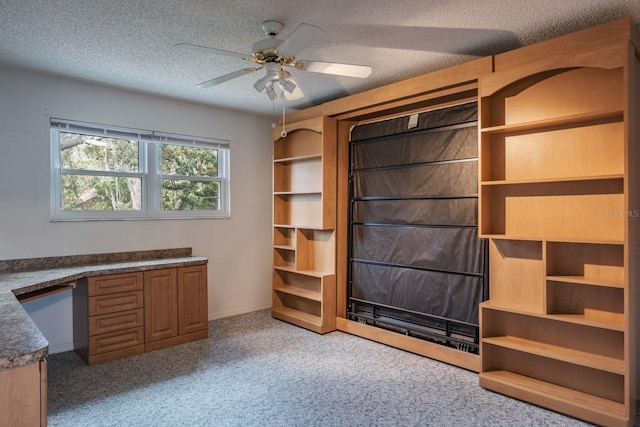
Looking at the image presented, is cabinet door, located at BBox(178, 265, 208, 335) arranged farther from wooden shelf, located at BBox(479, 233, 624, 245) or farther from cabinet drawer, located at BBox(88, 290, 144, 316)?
wooden shelf, located at BBox(479, 233, 624, 245)

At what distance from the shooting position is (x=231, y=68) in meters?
3.24

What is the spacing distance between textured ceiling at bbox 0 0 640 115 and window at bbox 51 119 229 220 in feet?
2.11

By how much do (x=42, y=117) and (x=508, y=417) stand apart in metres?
4.27

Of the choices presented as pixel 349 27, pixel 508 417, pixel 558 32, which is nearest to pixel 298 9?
pixel 349 27

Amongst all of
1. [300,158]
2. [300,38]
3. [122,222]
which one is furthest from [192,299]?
[300,38]

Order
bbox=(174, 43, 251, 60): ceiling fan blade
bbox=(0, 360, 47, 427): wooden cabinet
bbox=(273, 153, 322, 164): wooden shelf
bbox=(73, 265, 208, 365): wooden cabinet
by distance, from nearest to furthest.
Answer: bbox=(0, 360, 47, 427): wooden cabinet < bbox=(174, 43, 251, 60): ceiling fan blade < bbox=(73, 265, 208, 365): wooden cabinet < bbox=(273, 153, 322, 164): wooden shelf

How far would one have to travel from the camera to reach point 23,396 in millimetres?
1312

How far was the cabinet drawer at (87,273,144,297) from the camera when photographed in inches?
128

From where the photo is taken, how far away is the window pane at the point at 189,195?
4.27m

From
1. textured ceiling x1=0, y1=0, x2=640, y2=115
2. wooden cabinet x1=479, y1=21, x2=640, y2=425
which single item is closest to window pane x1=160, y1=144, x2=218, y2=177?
textured ceiling x1=0, y1=0, x2=640, y2=115

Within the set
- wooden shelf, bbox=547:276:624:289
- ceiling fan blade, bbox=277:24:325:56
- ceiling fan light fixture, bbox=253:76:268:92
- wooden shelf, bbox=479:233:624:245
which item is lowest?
wooden shelf, bbox=547:276:624:289

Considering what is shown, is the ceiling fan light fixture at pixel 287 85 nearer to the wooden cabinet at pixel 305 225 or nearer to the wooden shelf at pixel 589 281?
the wooden cabinet at pixel 305 225

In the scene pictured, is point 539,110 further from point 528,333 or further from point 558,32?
point 528,333

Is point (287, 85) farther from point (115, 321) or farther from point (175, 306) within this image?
point (115, 321)
